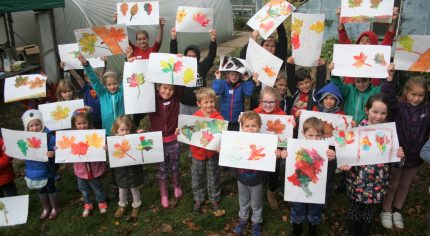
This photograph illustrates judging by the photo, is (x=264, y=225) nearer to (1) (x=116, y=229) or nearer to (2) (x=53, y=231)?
(1) (x=116, y=229)

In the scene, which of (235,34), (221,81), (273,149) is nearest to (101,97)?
(221,81)

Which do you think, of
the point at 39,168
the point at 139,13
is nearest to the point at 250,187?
the point at 39,168

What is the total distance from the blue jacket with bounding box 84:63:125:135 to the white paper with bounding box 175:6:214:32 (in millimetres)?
1417

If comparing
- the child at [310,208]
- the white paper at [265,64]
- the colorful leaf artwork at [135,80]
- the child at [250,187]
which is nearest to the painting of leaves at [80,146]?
the colorful leaf artwork at [135,80]

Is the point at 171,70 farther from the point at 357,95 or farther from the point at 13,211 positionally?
the point at 13,211

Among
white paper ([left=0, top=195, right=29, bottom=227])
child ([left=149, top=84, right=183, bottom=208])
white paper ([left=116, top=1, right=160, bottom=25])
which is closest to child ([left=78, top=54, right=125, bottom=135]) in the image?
child ([left=149, top=84, right=183, bottom=208])

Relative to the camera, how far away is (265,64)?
4.87m

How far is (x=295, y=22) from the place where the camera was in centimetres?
474

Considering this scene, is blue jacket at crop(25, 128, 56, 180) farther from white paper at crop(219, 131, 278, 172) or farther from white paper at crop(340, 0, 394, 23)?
white paper at crop(340, 0, 394, 23)

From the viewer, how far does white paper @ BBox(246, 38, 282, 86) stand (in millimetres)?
4812

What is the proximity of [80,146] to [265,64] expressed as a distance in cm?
272

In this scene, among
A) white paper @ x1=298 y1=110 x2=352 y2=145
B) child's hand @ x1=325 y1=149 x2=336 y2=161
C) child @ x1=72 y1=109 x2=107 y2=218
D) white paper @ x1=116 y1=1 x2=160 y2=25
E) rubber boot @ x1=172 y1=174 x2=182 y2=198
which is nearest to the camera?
child's hand @ x1=325 y1=149 x2=336 y2=161

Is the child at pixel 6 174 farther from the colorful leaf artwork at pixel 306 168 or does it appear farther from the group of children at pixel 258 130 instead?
the colorful leaf artwork at pixel 306 168

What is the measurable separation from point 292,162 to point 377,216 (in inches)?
74.1
